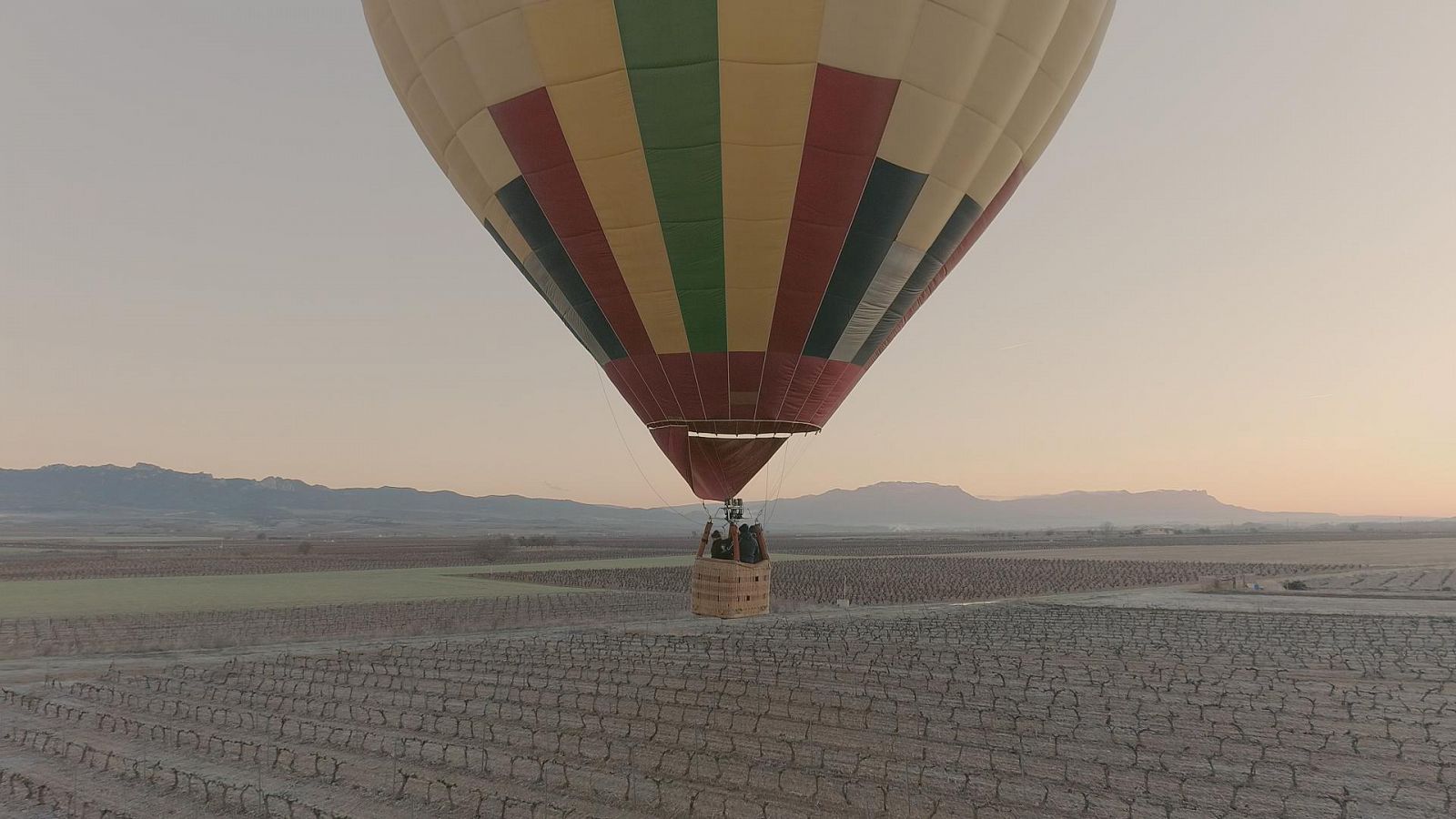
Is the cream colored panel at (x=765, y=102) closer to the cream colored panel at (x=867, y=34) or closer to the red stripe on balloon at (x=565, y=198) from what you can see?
the cream colored panel at (x=867, y=34)

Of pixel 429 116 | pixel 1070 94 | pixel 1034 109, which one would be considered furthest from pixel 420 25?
pixel 1070 94

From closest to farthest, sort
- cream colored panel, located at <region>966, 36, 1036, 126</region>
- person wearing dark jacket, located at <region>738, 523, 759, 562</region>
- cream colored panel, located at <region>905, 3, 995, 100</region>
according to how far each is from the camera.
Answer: cream colored panel, located at <region>905, 3, 995, 100</region> → cream colored panel, located at <region>966, 36, 1036, 126</region> → person wearing dark jacket, located at <region>738, 523, 759, 562</region>

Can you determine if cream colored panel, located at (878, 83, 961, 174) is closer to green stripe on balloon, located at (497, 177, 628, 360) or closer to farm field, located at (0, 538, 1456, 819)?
green stripe on balloon, located at (497, 177, 628, 360)

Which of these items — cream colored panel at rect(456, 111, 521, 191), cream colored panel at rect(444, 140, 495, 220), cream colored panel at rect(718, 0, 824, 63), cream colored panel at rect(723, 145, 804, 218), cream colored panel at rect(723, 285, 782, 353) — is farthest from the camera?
cream colored panel at rect(444, 140, 495, 220)

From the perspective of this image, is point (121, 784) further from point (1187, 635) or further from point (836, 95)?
point (1187, 635)

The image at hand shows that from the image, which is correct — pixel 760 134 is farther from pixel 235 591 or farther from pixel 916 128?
pixel 235 591

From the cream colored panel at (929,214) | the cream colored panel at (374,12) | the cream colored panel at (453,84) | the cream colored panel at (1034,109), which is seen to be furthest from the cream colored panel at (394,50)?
the cream colored panel at (1034,109)

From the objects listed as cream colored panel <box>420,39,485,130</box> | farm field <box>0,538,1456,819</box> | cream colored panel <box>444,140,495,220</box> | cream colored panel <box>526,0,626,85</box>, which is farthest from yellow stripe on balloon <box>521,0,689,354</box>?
farm field <box>0,538,1456,819</box>

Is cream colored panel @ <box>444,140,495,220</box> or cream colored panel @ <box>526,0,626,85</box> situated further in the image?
cream colored panel @ <box>444,140,495,220</box>
